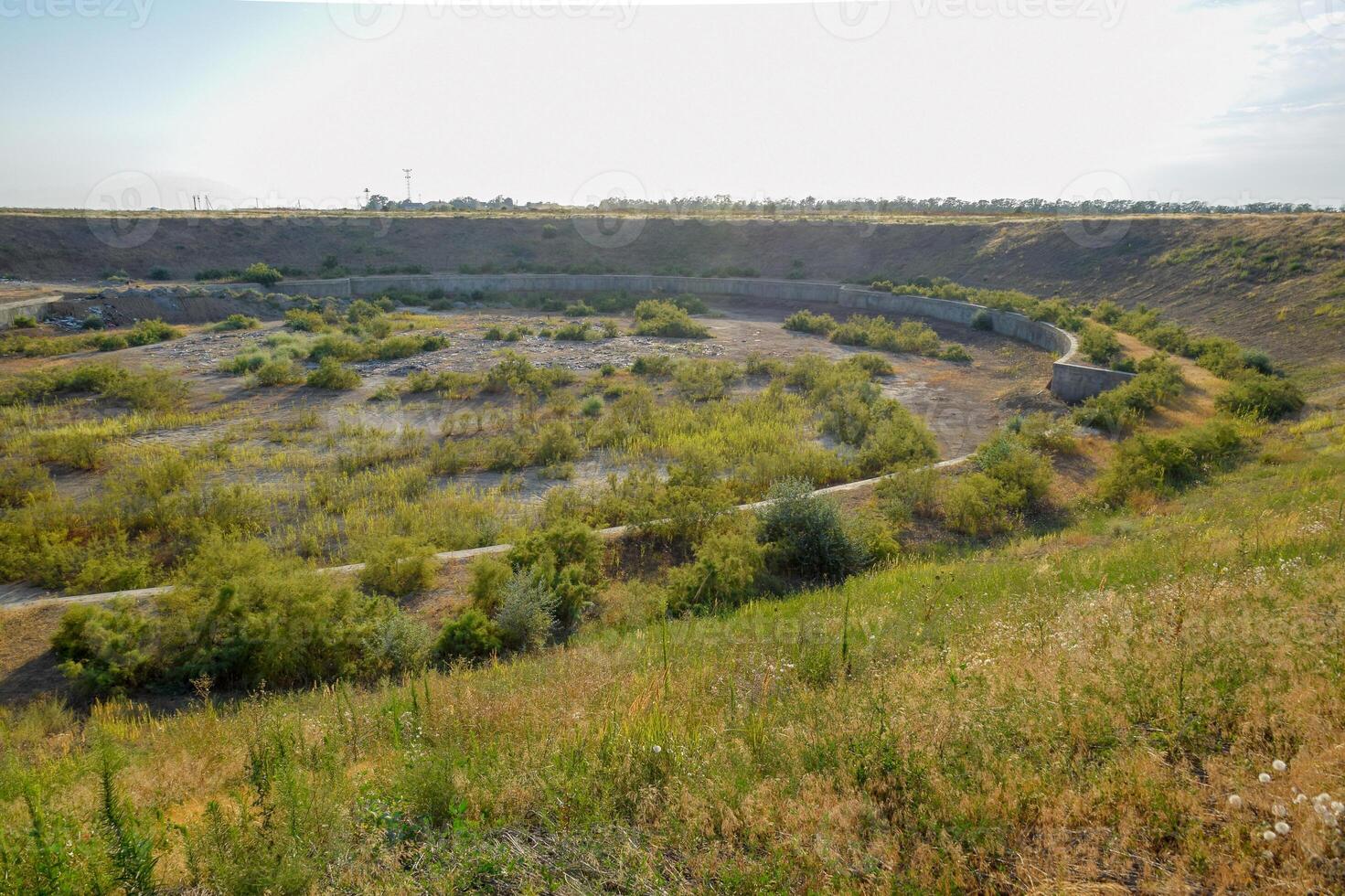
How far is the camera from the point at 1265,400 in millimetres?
15820

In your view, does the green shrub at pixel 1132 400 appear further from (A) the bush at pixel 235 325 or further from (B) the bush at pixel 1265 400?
(A) the bush at pixel 235 325

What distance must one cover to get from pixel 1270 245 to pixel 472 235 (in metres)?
45.4

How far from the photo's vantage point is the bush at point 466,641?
7727 mm

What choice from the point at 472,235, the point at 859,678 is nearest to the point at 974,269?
the point at 472,235

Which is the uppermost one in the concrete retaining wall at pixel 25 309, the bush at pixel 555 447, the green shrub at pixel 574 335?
the concrete retaining wall at pixel 25 309

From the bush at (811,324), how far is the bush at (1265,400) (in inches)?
646

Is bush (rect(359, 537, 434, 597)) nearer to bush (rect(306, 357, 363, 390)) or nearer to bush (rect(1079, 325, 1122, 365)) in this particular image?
bush (rect(306, 357, 363, 390))

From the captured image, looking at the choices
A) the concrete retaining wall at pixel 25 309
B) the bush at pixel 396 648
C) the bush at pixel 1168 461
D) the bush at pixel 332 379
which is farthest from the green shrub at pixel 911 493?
the concrete retaining wall at pixel 25 309

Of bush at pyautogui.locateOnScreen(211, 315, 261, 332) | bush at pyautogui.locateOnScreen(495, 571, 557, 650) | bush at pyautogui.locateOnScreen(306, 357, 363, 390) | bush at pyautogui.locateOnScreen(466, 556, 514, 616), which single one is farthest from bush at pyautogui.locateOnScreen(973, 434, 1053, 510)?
bush at pyautogui.locateOnScreen(211, 315, 261, 332)

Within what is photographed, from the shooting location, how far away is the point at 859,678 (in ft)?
17.4

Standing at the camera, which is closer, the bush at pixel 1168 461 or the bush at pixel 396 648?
the bush at pixel 396 648

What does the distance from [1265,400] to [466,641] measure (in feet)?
56.2

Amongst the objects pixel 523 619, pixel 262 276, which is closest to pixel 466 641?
pixel 523 619

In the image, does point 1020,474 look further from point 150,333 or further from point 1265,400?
point 150,333
